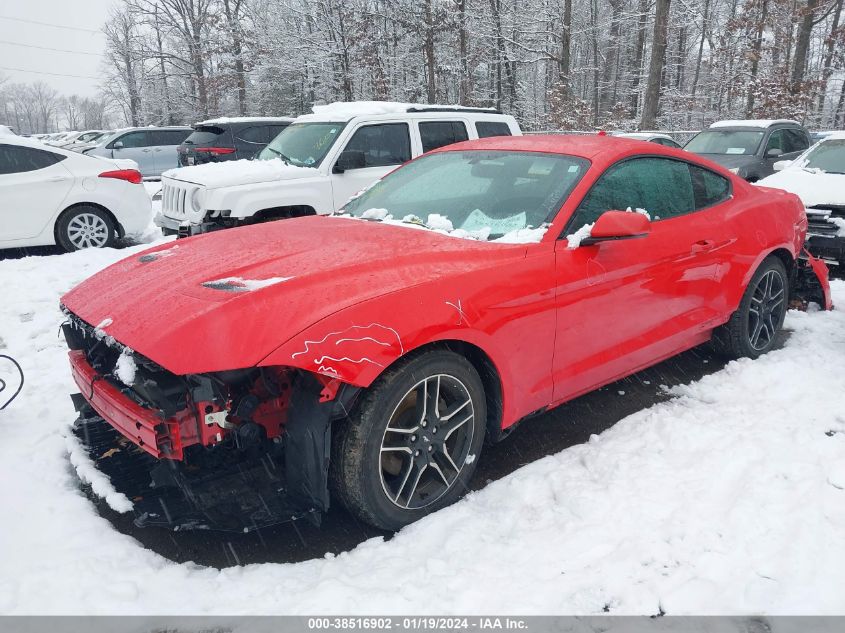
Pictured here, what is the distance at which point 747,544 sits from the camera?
2.64 metres

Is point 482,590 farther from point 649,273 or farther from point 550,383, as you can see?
point 649,273

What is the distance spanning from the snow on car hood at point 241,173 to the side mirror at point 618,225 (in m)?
4.79

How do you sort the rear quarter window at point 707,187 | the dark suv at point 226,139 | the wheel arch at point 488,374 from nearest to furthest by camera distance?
the wheel arch at point 488,374 < the rear quarter window at point 707,187 < the dark suv at point 226,139

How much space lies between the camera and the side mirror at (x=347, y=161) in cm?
740

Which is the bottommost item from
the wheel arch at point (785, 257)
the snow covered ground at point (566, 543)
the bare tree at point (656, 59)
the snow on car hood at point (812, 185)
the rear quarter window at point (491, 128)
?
the snow covered ground at point (566, 543)

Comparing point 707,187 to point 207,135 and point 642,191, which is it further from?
point 207,135

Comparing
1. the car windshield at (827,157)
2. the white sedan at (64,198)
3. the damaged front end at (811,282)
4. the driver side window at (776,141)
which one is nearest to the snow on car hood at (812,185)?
the car windshield at (827,157)

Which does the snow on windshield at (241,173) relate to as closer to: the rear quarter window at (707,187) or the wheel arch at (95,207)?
the wheel arch at (95,207)

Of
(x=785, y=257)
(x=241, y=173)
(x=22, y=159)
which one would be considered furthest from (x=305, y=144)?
(x=785, y=257)

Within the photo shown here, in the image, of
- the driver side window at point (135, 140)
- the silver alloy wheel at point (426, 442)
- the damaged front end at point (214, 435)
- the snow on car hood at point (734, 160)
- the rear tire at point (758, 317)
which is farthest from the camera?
the driver side window at point (135, 140)

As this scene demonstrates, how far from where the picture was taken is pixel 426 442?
2.85 m

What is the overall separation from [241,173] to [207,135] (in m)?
6.61

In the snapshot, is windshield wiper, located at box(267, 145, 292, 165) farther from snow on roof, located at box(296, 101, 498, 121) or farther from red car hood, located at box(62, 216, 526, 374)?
red car hood, located at box(62, 216, 526, 374)

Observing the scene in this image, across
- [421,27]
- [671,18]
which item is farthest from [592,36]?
[421,27]
